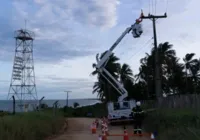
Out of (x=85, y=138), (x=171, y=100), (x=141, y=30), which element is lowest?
(x=85, y=138)

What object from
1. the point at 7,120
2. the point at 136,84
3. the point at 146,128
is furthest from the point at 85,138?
the point at 136,84

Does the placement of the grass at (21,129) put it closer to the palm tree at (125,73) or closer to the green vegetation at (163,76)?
the green vegetation at (163,76)

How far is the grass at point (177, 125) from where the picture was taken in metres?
11.9

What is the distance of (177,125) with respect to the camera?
622 inches

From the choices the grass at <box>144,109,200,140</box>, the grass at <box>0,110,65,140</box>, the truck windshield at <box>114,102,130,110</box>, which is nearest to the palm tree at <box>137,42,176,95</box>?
the truck windshield at <box>114,102,130,110</box>

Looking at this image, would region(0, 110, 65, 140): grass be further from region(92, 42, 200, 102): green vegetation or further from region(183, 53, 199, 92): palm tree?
region(183, 53, 199, 92): palm tree

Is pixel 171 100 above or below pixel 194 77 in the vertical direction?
below

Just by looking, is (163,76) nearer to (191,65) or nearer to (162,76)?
(162,76)

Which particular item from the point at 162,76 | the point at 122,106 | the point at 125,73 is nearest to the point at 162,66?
the point at 162,76

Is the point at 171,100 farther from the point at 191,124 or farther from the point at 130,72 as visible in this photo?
the point at 130,72

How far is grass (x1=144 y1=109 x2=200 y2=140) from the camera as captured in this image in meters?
11.9

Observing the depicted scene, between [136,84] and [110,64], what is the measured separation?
474 inches

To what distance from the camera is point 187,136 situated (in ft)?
38.1

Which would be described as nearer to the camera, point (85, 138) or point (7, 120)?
point (7, 120)
